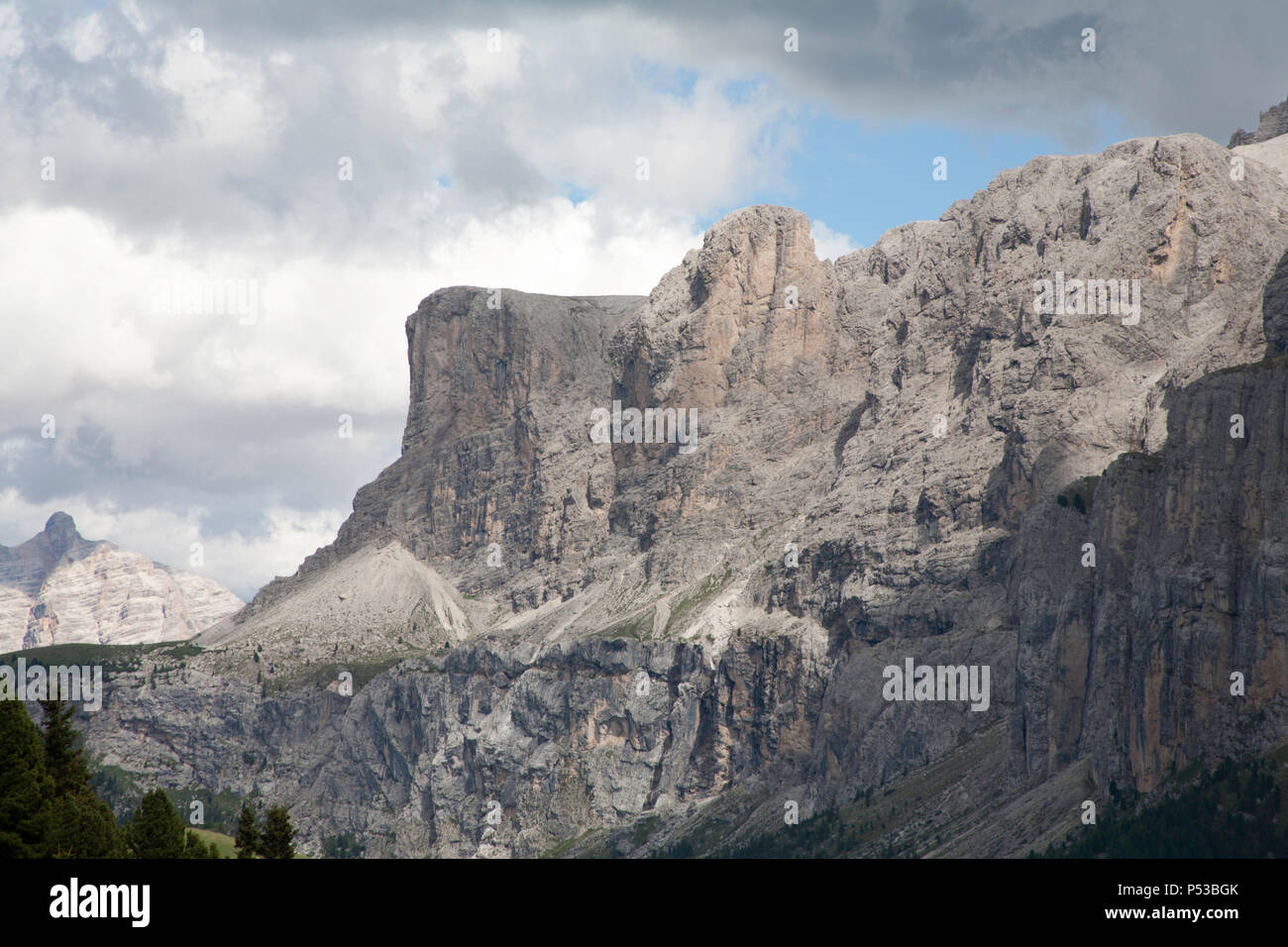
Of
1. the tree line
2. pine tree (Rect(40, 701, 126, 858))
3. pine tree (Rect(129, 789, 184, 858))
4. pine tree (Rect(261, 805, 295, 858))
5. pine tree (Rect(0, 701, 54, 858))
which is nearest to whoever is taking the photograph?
pine tree (Rect(0, 701, 54, 858))

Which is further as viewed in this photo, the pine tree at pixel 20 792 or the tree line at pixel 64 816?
the tree line at pixel 64 816

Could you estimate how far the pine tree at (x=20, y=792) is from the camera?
11156 centimetres

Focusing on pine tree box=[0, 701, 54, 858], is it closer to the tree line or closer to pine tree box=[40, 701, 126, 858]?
the tree line

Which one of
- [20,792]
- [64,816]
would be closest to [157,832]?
[64,816]

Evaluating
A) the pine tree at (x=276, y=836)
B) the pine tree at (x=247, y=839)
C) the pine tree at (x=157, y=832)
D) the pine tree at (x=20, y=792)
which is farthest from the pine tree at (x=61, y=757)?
the pine tree at (x=20, y=792)

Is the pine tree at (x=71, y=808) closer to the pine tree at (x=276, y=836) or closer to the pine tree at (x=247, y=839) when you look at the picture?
the pine tree at (x=247, y=839)

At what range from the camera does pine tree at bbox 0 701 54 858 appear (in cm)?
11156

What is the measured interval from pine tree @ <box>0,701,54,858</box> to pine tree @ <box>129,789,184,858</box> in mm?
13888

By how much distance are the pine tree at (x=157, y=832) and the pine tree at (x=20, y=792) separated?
45.6 ft

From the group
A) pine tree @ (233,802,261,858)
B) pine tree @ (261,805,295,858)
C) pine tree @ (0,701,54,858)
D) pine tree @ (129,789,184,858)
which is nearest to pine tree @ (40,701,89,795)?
pine tree @ (129,789,184,858)
